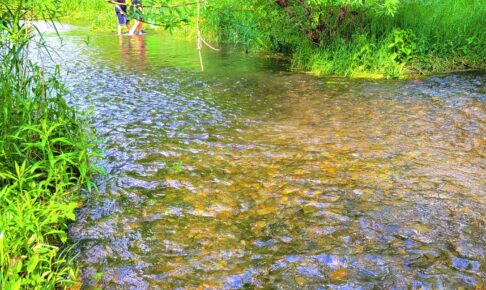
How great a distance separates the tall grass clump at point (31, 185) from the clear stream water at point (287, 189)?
194 mm

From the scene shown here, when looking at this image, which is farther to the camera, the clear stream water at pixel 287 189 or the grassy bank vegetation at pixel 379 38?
the grassy bank vegetation at pixel 379 38

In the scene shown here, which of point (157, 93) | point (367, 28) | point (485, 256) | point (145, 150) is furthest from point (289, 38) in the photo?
point (485, 256)

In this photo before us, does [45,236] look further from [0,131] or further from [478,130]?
[478,130]

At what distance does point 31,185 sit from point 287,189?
2138 millimetres

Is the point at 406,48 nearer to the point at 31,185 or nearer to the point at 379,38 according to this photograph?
the point at 379,38

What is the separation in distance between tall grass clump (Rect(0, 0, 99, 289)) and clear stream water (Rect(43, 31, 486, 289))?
194mm

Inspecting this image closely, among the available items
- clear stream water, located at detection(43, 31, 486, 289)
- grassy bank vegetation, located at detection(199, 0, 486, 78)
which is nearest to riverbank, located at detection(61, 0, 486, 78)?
grassy bank vegetation, located at detection(199, 0, 486, 78)

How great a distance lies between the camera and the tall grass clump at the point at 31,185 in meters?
2.80

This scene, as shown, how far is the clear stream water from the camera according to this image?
304cm

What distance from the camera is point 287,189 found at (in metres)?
4.16

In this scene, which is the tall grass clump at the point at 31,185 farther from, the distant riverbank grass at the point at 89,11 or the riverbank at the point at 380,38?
the distant riverbank grass at the point at 89,11

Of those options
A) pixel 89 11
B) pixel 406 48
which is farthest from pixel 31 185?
pixel 89 11

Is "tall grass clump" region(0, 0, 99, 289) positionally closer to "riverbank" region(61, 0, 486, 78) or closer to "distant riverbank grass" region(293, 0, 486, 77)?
"riverbank" region(61, 0, 486, 78)

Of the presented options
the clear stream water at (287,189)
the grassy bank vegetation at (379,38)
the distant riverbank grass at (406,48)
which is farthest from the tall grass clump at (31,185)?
the distant riverbank grass at (406,48)
